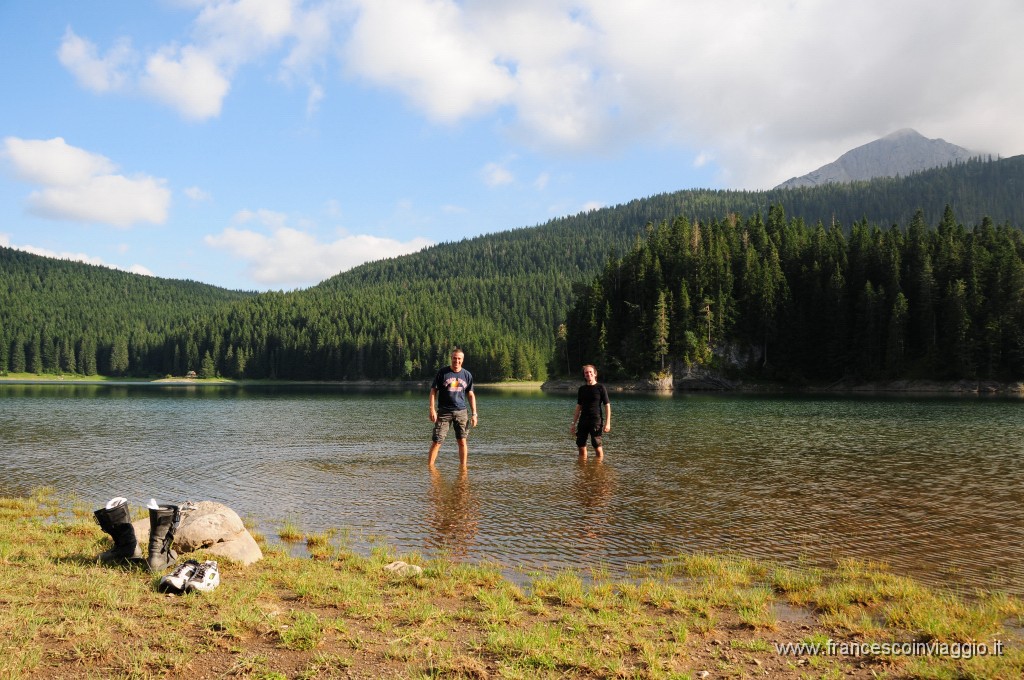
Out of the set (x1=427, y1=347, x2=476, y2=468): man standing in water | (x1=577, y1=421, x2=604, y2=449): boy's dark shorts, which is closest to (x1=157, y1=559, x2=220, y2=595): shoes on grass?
(x1=427, y1=347, x2=476, y2=468): man standing in water

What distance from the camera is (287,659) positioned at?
594 cm

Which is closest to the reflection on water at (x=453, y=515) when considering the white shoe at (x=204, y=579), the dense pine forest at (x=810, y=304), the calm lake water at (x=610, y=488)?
the calm lake water at (x=610, y=488)

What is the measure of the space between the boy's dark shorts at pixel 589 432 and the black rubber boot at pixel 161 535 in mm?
12936

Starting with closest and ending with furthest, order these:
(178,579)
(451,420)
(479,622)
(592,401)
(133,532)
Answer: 1. (479,622)
2. (178,579)
3. (133,532)
4. (451,420)
5. (592,401)

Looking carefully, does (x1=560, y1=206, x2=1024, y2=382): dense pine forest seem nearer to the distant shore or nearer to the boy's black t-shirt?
the distant shore

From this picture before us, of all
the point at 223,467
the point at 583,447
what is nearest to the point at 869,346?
the point at 583,447

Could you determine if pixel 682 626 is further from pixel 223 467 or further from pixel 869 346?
pixel 869 346

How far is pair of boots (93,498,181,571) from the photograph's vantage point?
8.83 meters

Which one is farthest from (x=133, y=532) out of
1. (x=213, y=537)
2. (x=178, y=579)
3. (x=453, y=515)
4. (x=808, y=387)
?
(x=808, y=387)

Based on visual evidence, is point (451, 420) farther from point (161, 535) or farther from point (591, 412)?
point (161, 535)

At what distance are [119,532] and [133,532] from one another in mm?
187

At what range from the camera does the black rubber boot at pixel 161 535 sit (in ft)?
28.7

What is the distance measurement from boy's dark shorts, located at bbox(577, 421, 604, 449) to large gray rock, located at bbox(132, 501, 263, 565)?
39.1 ft

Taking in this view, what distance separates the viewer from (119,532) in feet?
29.6
